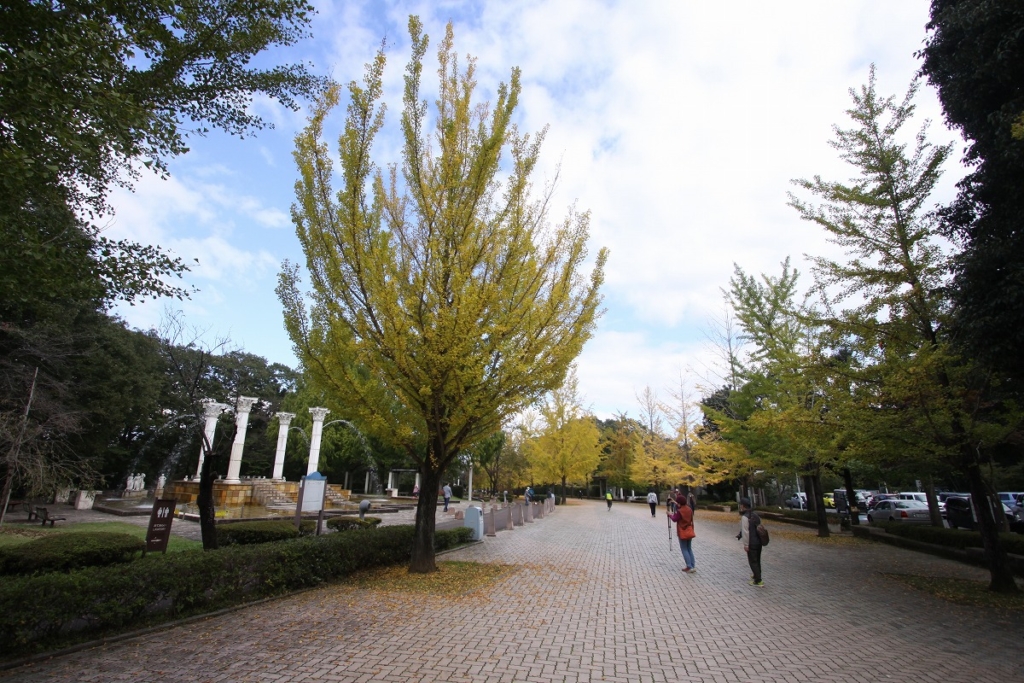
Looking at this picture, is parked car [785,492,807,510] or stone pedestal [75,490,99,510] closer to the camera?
stone pedestal [75,490,99,510]

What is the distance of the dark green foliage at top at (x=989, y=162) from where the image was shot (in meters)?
8.40

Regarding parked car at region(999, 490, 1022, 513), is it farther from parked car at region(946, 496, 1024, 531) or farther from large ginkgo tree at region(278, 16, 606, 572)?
large ginkgo tree at region(278, 16, 606, 572)

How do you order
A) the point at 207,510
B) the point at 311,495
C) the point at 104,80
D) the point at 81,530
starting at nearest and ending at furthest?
the point at 104,80
the point at 207,510
the point at 311,495
the point at 81,530

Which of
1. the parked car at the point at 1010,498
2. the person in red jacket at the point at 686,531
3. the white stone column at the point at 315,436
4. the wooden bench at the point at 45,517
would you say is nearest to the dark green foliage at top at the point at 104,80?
the person in red jacket at the point at 686,531

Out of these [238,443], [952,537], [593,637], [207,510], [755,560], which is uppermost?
[238,443]

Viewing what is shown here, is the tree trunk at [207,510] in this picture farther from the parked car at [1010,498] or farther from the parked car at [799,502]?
the parked car at [799,502]

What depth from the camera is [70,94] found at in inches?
196

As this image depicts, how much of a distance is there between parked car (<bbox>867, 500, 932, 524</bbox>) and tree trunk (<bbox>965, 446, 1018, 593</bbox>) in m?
16.0

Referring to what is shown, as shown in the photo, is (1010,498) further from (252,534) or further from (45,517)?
(45,517)

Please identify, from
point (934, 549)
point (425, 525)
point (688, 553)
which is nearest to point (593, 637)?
point (425, 525)

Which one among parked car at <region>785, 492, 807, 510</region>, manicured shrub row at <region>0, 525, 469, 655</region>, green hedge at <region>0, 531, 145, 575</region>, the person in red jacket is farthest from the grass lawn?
parked car at <region>785, 492, 807, 510</region>

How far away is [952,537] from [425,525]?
16.7 metres

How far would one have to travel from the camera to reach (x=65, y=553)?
6793 mm

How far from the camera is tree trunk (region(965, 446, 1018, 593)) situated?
9938 millimetres
